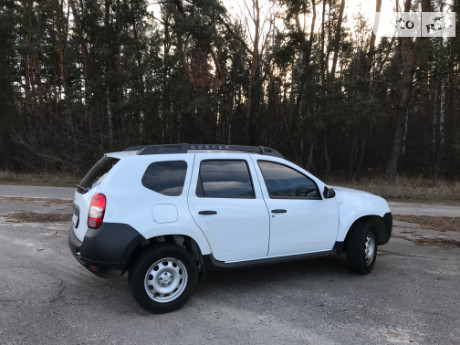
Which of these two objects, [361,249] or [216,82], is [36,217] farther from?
[216,82]

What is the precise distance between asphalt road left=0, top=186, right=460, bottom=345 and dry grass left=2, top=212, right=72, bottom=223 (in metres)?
2.74

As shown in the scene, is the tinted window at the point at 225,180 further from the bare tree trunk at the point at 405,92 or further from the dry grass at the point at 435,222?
the bare tree trunk at the point at 405,92

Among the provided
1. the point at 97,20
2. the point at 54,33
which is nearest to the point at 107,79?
the point at 97,20

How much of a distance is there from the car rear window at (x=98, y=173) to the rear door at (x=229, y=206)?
0.94 m

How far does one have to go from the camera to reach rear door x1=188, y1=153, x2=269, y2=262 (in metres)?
3.99

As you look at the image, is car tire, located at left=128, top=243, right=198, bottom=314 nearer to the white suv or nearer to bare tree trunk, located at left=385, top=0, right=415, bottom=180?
the white suv

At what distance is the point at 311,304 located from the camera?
160 inches

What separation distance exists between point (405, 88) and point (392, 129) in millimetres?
9353

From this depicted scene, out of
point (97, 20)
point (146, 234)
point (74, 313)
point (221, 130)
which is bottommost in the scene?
point (74, 313)

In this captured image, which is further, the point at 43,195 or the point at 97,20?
the point at 97,20

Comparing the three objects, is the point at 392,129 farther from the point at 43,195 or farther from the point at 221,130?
the point at 43,195

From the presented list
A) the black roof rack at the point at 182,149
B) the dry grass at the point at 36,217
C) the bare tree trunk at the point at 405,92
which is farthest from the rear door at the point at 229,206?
the bare tree trunk at the point at 405,92

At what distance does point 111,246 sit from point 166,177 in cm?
91

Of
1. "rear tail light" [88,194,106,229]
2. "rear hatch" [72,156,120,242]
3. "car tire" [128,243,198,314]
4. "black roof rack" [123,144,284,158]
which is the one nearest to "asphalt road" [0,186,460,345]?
"car tire" [128,243,198,314]
